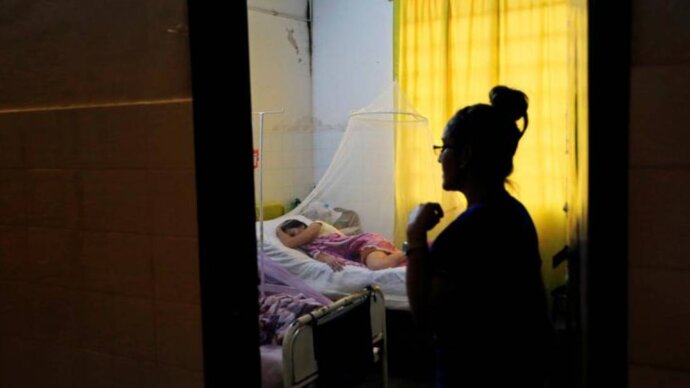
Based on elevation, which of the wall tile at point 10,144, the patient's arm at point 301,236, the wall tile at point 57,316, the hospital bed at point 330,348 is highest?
the wall tile at point 10,144

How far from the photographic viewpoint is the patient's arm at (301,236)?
407cm

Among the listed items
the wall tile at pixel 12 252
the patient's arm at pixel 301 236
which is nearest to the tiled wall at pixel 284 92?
the patient's arm at pixel 301 236

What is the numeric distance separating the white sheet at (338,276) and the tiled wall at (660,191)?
261 centimetres

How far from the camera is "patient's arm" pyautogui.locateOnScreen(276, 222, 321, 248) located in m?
4.07

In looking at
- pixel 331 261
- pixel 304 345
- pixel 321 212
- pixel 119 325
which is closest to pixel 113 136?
pixel 119 325

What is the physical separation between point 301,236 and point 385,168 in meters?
0.79

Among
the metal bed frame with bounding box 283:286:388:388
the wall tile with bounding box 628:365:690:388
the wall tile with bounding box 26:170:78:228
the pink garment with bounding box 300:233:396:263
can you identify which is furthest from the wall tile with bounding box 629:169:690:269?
the pink garment with bounding box 300:233:396:263

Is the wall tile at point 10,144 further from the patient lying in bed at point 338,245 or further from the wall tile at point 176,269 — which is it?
the patient lying in bed at point 338,245

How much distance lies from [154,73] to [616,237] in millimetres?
839

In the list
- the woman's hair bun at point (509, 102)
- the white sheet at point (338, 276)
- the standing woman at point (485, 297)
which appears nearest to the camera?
the standing woman at point (485, 297)

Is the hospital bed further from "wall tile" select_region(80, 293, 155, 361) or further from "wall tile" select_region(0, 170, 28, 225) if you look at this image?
"wall tile" select_region(0, 170, 28, 225)

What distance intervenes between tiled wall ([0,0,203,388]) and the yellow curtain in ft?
9.31

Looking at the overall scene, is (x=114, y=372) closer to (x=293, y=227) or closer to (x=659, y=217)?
(x=659, y=217)

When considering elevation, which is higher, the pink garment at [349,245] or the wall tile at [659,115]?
the wall tile at [659,115]
